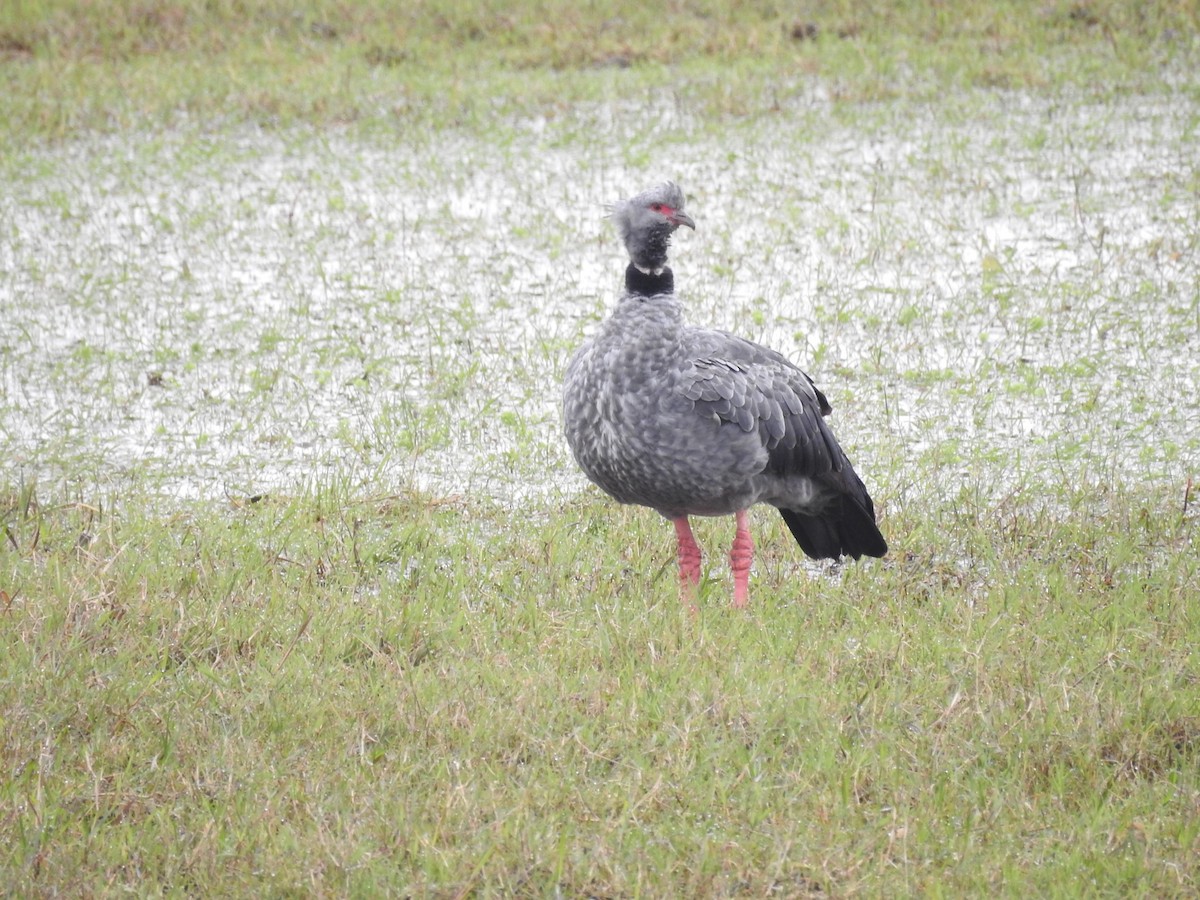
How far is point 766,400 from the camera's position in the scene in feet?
15.9

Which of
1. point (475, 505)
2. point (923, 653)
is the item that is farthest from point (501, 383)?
point (923, 653)

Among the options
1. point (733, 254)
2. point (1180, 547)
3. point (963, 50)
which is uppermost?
point (963, 50)

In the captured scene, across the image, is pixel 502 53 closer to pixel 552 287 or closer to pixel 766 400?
pixel 552 287

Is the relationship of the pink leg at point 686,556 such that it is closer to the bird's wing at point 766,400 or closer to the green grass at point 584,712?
the green grass at point 584,712

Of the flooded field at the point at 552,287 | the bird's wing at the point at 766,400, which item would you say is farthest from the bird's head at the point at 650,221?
the flooded field at the point at 552,287

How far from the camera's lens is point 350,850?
3.46 m

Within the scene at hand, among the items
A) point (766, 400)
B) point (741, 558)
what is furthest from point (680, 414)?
point (741, 558)

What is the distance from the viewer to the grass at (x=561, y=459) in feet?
12.0

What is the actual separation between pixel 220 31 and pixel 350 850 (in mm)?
11720

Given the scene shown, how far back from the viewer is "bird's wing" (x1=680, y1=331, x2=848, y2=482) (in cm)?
469

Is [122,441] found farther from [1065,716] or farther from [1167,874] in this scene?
[1167,874]

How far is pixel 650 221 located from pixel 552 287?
159 inches

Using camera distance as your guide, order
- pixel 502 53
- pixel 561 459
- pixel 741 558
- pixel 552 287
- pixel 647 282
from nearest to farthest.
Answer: pixel 647 282 < pixel 741 558 < pixel 561 459 < pixel 552 287 < pixel 502 53

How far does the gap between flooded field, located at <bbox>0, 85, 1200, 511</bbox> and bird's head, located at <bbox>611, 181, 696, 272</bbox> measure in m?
1.63
